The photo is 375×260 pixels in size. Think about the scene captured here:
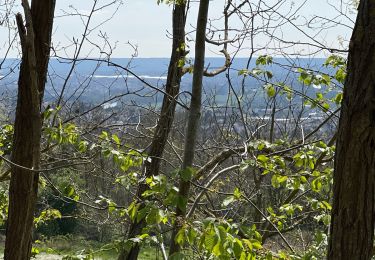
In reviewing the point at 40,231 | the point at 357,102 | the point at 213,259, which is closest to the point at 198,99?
the point at 213,259

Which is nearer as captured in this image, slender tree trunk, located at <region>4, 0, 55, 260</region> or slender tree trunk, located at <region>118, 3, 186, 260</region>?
slender tree trunk, located at <region>4, 0, 55, 260</region>

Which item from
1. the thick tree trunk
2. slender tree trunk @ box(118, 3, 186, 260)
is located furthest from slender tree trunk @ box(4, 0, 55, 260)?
slender tree trunk @ box(118, 3, 186, 260)

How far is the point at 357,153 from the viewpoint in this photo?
5.22 feet

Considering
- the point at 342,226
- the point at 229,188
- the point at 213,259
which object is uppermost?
the point at 342,226

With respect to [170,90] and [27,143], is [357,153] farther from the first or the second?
[170,90]

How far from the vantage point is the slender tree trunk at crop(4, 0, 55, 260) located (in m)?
2.90

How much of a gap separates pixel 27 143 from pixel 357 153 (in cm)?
197

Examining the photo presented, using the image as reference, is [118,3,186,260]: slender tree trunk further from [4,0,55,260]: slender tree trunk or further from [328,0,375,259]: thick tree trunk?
[328,0,375,259]: thick tree trunk

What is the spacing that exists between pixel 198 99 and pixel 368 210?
97 cm

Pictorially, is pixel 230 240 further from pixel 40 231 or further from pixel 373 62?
pixel 40 231

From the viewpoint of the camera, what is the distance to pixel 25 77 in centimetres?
292

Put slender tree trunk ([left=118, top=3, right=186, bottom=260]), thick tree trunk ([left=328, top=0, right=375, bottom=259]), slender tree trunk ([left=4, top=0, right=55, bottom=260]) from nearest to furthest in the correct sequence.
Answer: thick tree trunk ([left=328, top=0, right=375, bottom=259]), slender tree trunk ([left=4, top=0, right=55, bottom=260]), slender tree trunk ([left=118, top=3, right=186, bottom=260])

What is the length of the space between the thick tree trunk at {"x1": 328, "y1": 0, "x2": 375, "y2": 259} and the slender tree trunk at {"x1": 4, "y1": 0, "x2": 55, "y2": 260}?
5.97 feet

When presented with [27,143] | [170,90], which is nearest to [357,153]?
[27,143]
